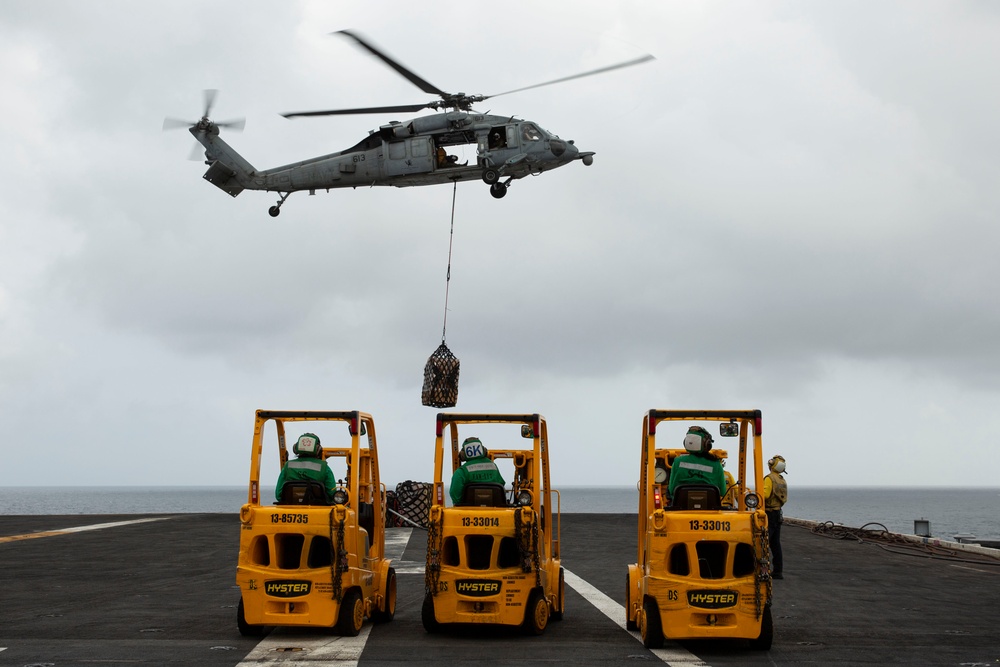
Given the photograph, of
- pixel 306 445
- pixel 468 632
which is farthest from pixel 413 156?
pixel 468 632

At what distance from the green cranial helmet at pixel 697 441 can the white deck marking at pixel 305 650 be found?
3.79 m

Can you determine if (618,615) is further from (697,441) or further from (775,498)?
(775,498)

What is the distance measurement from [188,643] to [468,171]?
16.1 metres

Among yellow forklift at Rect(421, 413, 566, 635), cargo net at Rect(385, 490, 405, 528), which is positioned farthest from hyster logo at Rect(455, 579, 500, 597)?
cargo net at Rect(385, 490, 405, 528)

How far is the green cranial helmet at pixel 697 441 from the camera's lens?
10.2 m

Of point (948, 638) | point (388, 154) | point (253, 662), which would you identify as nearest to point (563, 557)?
point (388, 154)

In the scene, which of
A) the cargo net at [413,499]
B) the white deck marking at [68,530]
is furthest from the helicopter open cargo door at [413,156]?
the white deck marking at [68,530]

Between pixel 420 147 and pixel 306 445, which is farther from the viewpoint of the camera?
pixel 420 147

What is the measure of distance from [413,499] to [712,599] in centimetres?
2201

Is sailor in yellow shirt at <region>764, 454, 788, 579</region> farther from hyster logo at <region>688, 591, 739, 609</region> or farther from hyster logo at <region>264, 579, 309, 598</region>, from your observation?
hyster logo at <region>264, 579, 309, 598</region>

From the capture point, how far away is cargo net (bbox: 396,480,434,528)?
31000mm

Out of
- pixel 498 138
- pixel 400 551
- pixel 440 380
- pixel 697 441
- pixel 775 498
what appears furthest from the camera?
pixel 498 138

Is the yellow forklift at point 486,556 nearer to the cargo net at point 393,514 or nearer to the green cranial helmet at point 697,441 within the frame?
the green cranial helmet at point 697,441

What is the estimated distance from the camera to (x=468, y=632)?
1123cm
